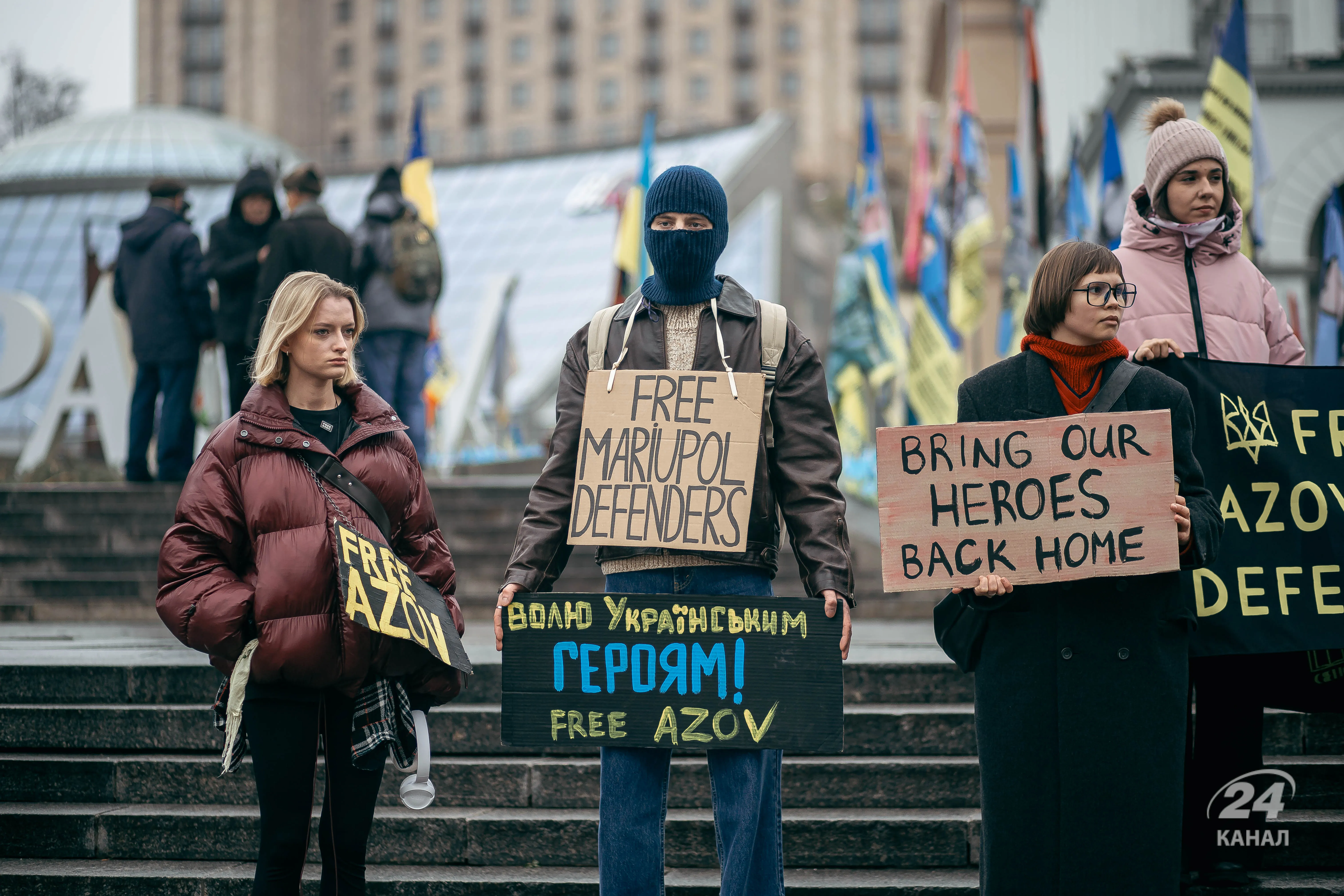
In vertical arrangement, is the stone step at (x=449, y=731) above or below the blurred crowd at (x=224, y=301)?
below

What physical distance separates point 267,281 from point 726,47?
7586 centimetres

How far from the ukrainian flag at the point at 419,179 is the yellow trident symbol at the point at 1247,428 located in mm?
11149

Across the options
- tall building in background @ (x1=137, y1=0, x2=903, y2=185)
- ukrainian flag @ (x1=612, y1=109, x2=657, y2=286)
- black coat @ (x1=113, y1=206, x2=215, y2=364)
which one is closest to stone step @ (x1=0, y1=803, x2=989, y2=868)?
black coat @ (x1=113, y1=206, x2=215, y2=364)

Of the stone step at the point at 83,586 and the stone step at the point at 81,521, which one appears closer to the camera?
the stone step at the point at 83,586

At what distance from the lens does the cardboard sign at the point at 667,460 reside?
303 centimetres

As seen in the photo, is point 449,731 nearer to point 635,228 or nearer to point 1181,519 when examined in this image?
point 1181,519

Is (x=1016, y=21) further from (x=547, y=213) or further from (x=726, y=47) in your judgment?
(x=726, y=47)

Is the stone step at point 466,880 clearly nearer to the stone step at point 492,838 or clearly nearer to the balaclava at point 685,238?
the stone step at point 492,838

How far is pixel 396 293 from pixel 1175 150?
599 cm

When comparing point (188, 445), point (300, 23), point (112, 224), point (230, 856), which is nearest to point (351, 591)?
point (230, 856)

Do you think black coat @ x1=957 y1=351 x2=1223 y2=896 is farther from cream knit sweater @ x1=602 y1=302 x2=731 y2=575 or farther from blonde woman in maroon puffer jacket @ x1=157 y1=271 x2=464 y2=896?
blonde woman in maroon puffer jacket @ x1=157 y1=271 x2=464 y2=896

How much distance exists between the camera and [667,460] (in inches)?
123

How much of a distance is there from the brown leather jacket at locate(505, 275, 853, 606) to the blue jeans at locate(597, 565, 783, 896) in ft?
0.25

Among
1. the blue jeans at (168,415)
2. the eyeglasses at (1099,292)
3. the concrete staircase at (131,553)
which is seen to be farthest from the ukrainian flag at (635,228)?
the eyeglasses at (1099,292)
